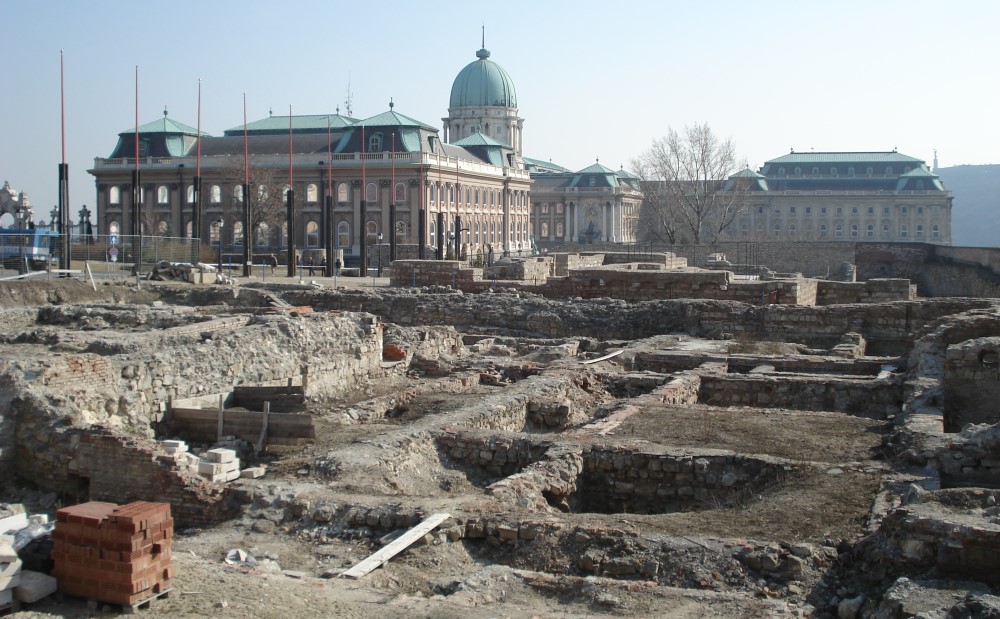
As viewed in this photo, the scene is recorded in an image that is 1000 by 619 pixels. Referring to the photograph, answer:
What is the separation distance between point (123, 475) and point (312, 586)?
143 inches

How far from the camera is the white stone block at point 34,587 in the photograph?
6688mm

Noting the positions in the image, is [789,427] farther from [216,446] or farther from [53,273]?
[53,273]

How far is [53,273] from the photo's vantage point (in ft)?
96.7

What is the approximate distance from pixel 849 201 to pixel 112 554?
106 metres

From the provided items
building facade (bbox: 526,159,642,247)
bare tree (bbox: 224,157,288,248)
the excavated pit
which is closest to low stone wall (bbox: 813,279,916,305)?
the excavated pit

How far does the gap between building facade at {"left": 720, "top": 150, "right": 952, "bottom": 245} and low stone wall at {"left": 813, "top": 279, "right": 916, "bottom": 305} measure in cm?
7480

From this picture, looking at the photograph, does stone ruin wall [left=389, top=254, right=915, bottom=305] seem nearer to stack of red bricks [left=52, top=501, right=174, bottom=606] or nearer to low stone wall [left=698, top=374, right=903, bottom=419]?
low stone wall [left=698, top=374, right=903, bottom=419]

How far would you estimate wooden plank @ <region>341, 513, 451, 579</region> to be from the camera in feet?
26.3

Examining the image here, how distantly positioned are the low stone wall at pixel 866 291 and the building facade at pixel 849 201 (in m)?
74.8

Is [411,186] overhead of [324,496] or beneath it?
overhead

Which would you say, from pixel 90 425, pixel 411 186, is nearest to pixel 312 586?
pixel 90 425

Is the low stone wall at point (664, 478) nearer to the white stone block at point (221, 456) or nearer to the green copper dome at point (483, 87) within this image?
the white stone block at point (221, 456)

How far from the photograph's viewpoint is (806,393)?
16.4m

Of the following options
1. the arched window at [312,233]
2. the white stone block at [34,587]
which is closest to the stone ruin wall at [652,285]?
the white stone block at [34,587]
